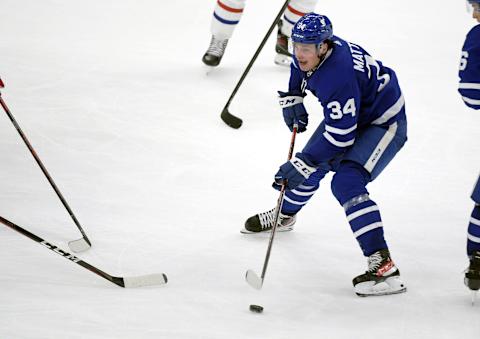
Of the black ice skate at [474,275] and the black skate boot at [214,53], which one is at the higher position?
the black ice skate at [474,275]

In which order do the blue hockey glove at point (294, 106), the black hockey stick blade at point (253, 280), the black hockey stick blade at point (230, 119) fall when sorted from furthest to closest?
1. the black hockey stick blade at point (230, 119)
2. the blue hockey glove at point (294, 106)
3. the black hockey stick blade at point (253, 280)

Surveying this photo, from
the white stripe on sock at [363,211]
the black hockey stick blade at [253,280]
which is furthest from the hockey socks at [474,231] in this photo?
the black hockey stick blade at [253,280]

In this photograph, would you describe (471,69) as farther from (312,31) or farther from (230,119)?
(230,119)

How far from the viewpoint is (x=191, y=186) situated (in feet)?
10.7

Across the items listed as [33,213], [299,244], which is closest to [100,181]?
[33,213]

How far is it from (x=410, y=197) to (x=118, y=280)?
1497mm

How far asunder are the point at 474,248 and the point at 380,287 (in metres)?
0.32

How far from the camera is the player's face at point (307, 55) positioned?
7.93 ft

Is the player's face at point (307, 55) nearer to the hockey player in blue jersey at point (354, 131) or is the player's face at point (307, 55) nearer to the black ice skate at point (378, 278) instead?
the hockey player in blue jersey at point (354, 131)

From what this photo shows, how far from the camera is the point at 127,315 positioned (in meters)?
2.18

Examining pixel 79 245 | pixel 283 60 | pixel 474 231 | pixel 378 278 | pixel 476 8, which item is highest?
pixel 476 8

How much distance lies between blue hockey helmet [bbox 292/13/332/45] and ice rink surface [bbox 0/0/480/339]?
2.60ft

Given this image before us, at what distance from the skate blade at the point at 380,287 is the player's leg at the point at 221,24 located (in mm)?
2252

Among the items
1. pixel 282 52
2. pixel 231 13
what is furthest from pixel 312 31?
pixel 282 52
